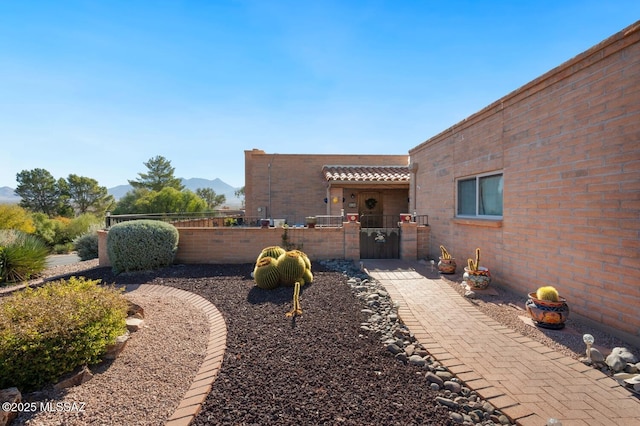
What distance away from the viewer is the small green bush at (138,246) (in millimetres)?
7758

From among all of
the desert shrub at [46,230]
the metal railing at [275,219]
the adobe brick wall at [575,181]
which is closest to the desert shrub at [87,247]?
the metal railing at [275,219]

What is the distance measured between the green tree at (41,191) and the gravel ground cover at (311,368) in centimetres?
4463

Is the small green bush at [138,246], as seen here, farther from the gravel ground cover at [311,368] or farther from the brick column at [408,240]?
the brick column at [408,240]

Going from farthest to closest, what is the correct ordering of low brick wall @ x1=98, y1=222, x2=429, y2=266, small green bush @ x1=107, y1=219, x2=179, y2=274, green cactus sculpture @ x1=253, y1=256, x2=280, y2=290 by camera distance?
low brick wall @ x1=98, y1=222, x2=429, y2=266 → small green bush @ x1=107, y1=219, x2=179, y2=274 → green cactus sculpture @ x1=253, y1=256, x2=280, y2=290

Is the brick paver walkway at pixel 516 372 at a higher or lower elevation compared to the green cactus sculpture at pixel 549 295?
lower

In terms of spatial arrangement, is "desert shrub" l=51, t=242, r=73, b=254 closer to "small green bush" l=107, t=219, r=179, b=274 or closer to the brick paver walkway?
"small green bush" l=107, t=219, r=179, b=274

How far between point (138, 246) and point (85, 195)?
1769 inches

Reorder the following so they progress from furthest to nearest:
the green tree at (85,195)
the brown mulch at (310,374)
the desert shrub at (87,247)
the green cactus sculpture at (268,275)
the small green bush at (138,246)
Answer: the green tree at (85,195), the desert shrub at (87,247), the small green bush at (138,246), the green cactus sculpture at (268,275), the brown mulch at (310,374)

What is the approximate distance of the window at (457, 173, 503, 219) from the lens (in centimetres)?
699

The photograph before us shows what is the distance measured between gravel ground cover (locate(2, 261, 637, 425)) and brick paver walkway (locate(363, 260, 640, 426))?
0.38m

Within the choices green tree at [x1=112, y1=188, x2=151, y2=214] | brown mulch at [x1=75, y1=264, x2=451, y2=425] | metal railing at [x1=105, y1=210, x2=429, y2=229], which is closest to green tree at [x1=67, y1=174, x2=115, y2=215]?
green tree at [x1=112, y1=188, x2=151, y2=214]

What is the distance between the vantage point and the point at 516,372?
3.23m

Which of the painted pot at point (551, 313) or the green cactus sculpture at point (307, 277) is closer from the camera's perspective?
the painted pot at point (551, 313)

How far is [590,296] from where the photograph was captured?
4.46 m
